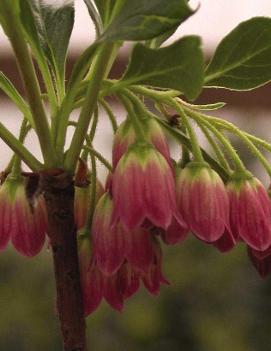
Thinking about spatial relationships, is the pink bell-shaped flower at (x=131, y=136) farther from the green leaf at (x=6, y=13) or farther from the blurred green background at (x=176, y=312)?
the blurred green background at (x=176, y=312)

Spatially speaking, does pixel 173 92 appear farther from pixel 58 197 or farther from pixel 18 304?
pixel 18 304

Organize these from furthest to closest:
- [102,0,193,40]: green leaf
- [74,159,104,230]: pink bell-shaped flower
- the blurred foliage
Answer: the blurred foliage, [74,159,104,230]: pink bell-shaped flower, [102,0,193,40]: green leaf

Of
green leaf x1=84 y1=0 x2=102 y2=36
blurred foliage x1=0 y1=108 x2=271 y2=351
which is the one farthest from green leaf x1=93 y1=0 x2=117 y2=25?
blurred foliage x1=0 y1=108 x2=271 y2=351

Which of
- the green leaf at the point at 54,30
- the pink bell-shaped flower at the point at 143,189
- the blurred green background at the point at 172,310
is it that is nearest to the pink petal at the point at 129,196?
the pink bell-shaped flower at the point at 143,189

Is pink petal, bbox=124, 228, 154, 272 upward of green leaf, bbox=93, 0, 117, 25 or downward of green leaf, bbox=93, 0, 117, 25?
downward

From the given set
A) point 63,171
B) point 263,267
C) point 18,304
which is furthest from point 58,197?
point 18,304

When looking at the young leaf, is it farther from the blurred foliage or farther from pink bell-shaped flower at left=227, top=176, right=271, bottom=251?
the blurred foliage
